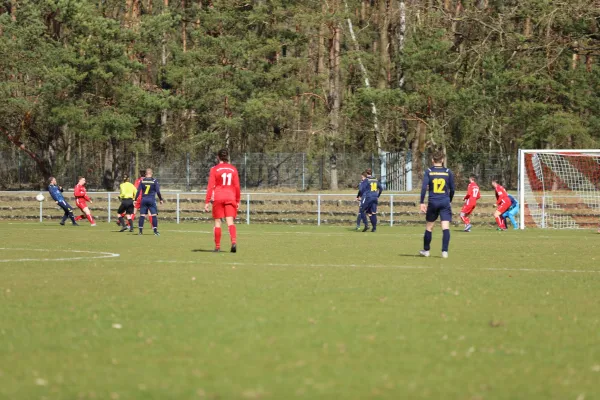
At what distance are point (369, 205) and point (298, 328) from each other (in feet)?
79.1

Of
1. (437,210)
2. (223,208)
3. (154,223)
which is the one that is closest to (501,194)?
(154,223)

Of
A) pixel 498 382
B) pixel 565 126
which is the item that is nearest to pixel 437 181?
pixel 498 382

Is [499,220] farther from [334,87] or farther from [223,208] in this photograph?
[334,87]

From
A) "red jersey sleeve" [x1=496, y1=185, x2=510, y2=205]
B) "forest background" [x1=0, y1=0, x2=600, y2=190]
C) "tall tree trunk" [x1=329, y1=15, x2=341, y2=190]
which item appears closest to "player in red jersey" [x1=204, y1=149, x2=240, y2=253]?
"red jersey sleeve" [x1=496, y1=185, x2=510, y2=205]

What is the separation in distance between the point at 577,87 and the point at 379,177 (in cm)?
994

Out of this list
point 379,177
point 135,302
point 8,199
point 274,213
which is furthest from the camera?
point 379,177

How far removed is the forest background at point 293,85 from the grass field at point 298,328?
29.3m

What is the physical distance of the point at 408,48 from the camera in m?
47.7

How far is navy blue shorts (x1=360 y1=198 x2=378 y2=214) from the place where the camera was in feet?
110

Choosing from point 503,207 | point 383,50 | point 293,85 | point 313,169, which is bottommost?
point 503,207

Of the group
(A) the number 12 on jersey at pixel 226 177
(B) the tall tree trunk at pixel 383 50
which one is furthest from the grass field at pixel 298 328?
(B) the tall tree trunk at pixel 383 50

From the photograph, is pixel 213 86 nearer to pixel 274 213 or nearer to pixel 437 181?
pixel 274 213

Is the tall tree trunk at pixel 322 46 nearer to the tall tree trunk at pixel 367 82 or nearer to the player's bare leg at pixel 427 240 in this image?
the tall tree trunk at pixel 367 82

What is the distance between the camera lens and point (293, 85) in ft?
169
